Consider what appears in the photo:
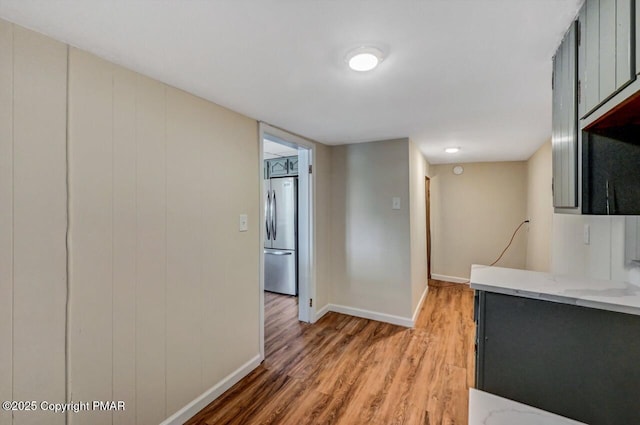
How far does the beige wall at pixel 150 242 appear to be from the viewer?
133cm

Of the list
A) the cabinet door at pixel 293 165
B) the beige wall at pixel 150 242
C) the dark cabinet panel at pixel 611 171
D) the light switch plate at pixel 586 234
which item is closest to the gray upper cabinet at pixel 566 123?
the dark cabinet panel at pixel 611 171

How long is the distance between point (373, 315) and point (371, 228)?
1.03 metres

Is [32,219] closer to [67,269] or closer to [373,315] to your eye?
[67,269]

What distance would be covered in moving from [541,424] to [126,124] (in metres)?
2.08

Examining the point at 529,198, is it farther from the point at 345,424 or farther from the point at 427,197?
the point at 345,424

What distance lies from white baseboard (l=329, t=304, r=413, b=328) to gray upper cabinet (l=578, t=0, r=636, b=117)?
2.60 metres

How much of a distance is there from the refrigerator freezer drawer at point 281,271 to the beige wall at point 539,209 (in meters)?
3.17

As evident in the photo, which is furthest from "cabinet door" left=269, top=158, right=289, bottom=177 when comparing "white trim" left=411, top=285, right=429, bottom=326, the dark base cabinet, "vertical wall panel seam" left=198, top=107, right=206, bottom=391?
the dark base cabinet

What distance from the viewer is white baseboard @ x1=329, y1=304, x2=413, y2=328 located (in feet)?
10.1

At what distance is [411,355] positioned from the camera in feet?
8.23

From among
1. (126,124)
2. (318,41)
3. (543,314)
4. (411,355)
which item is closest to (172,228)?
(126,124)

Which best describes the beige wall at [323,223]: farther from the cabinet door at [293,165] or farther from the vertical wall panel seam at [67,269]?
the vertical wall panel seam at [67,269]

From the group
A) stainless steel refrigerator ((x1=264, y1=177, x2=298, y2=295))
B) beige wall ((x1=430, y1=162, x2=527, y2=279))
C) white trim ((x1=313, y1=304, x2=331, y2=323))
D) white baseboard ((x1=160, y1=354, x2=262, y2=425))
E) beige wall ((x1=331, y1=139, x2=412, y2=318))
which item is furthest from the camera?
beige wall ((x1=430, y1=162, x2=527, y2=279))

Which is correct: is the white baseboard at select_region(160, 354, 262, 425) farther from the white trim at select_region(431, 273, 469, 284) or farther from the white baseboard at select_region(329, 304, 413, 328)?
the white trim at select_region(431, 273, 469, 284)
